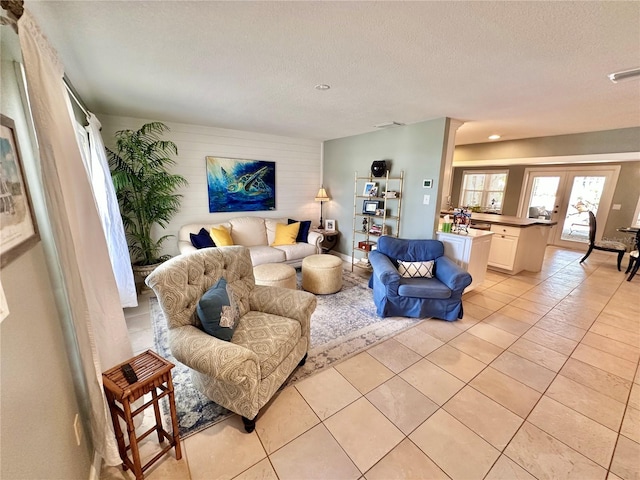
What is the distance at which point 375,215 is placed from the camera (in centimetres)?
421

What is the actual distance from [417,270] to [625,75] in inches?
87.4

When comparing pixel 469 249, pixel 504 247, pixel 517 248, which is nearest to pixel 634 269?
pixel 517 248

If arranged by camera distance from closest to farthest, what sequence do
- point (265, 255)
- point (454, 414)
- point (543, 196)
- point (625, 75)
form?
1. point (454, 414)
2. point (625, 75)
3. point (265, 255)
4. point (543, 196)

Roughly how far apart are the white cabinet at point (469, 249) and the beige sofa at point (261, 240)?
75.0 inches

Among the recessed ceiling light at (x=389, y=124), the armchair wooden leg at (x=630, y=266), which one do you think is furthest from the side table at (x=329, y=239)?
the armchair wooden leg at (x=630, y=266)

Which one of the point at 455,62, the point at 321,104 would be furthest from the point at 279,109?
the point at 455,62

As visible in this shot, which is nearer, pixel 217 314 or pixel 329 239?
pixel 217 314

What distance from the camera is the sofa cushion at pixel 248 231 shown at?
412cm

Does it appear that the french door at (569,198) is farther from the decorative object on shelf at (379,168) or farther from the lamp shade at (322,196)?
the lamp shade at (322,196)

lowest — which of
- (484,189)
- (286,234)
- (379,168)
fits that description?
(286,234)

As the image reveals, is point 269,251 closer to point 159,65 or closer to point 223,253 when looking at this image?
point 223,253

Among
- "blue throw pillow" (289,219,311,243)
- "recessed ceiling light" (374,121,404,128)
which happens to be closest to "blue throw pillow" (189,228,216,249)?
"blue throw pillow" (289,219,311,243)

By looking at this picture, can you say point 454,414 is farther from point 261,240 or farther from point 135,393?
point 261,240

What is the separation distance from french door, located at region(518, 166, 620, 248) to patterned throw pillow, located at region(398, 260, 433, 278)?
4964 mm
